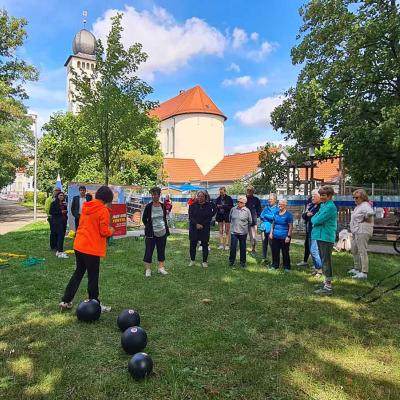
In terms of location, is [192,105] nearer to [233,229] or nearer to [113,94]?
[113,94]

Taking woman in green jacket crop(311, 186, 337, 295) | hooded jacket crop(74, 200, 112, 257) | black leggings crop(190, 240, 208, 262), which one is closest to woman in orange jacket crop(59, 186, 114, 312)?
hooded jacket crop(74, 200, 112, 257)

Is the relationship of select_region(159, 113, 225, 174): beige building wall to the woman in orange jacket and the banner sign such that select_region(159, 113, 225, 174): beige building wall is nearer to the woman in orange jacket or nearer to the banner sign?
the banner sign

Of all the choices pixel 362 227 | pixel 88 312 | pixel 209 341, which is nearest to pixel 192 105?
pixel 362 227

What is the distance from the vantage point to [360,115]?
19016 millimetres

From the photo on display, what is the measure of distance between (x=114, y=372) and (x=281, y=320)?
2.59m

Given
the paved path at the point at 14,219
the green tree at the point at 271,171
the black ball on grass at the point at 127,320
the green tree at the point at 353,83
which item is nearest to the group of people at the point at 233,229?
the black ball on grass at the point at 127,320

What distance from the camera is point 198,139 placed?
208 feet

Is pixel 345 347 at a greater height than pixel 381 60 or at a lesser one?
lesser

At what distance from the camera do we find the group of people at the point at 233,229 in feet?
18.9

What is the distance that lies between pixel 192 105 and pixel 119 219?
5241cm

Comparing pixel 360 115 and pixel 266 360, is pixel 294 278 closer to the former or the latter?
pixel 266 360

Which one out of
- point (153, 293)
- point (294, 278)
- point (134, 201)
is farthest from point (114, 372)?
point (134, 201)

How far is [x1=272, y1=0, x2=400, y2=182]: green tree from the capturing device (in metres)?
18.2

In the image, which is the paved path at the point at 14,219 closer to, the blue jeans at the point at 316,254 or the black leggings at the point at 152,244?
the black leggings at the point at 152,244
